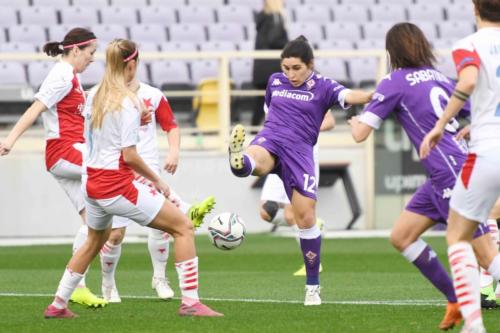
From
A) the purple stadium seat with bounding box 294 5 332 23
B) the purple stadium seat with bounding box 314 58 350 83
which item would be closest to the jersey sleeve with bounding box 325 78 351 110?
the purple stadium seat with bounding box 314 58 350 83

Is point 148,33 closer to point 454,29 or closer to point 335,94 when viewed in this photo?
point 454,29

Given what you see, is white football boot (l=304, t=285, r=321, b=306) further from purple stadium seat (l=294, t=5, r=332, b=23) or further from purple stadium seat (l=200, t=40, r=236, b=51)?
purple stadium seat (l=294, t=5, r=332, b=23)

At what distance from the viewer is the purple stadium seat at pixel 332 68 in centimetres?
2080

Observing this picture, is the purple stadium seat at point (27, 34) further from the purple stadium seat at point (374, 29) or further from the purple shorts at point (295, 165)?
the purple shorts at point (295, 165)

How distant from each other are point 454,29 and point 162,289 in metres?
14.4

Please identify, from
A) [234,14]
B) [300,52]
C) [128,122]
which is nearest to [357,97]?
[300,52]

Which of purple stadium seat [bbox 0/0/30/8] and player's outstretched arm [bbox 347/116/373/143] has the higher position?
player's outstretched arm [bbox 347/116/373/143]

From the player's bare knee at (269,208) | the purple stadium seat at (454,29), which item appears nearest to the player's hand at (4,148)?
the player's bare knee at (269,208)

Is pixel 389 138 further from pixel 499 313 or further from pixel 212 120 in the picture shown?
pixel 499 313

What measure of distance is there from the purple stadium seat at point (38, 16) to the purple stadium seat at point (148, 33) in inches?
53.1

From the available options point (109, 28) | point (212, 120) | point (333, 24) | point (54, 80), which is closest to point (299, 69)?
point (54, 80)

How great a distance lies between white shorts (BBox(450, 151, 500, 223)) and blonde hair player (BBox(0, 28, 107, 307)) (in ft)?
12.7

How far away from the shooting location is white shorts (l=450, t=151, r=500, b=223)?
727cm

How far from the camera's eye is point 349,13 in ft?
79.0
